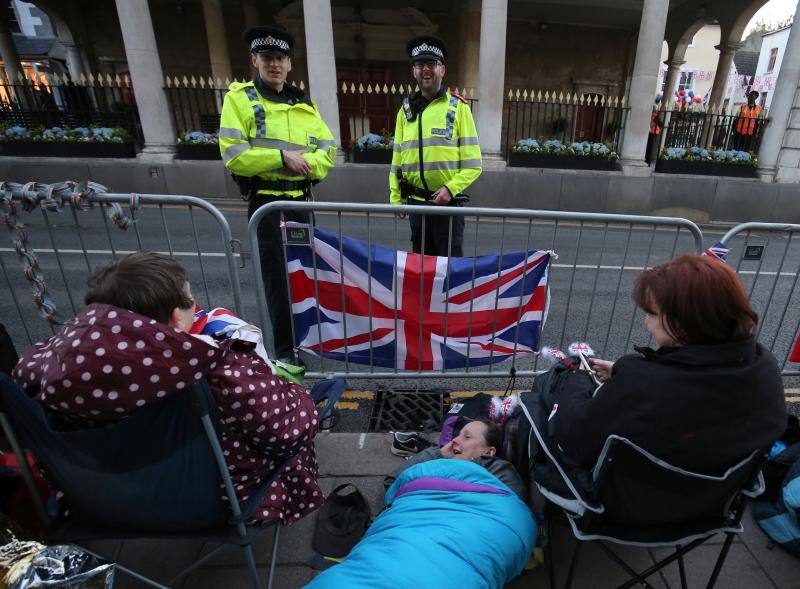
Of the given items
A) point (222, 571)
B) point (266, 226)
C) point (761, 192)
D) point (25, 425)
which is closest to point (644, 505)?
point (222, 571)

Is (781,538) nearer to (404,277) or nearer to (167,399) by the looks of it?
(404,277)

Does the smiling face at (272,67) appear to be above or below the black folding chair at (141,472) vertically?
above

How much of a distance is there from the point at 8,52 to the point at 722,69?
26820mm

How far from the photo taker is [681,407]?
51.5 inches

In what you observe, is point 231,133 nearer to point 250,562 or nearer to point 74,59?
point 250,562

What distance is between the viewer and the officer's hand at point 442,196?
378cm

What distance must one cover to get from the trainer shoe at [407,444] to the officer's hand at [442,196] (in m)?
2.03

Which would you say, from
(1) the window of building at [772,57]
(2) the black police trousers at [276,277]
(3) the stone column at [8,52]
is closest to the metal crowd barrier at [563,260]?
(2) the black police trousers at [276,277]

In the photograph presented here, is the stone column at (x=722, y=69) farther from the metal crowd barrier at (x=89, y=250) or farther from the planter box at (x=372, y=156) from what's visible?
the metal crowd barrier at (x=89, y=250)

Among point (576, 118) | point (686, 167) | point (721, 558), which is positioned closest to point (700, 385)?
point (721, 558)

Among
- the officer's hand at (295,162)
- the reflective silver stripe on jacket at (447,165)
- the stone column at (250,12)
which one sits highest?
the stone column at (250,12)

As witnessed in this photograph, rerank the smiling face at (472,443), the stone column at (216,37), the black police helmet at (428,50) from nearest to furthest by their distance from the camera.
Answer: the smiling face at (472,443)
the black police helmet at (428,50)
the stone column at (216,37)

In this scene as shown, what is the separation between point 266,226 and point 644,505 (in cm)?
283

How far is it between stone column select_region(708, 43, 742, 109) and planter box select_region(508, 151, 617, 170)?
8.49 meters
